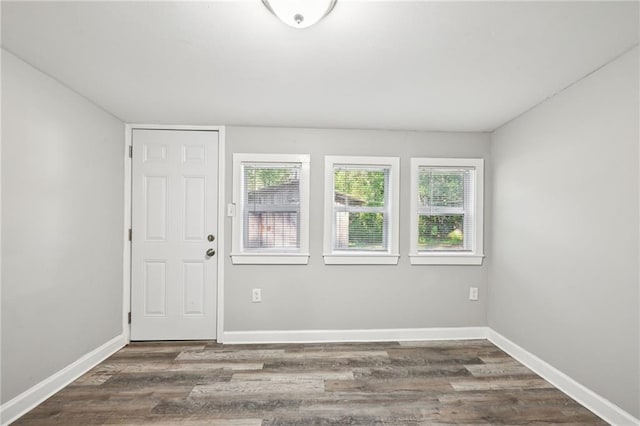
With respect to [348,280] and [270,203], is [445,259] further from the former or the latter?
[270,203]

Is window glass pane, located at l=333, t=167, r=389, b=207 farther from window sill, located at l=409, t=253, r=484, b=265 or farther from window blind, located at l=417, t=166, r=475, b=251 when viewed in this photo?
window sill, located at l=409, t=253, r=484, b=265

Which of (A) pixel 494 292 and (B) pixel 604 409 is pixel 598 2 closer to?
(B) pixel 604 409

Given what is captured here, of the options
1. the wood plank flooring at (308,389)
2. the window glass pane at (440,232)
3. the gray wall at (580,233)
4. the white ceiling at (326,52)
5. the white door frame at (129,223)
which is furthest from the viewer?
the window glass pane at (440,232)

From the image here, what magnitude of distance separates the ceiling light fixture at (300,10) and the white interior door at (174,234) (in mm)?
1946

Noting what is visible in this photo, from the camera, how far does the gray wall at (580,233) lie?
5.74ft

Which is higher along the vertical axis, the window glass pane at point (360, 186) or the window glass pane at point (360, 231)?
the window glass pane at point (360, 186)

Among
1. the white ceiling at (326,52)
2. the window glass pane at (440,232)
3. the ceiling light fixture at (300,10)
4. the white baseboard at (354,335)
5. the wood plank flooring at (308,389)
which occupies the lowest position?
the wood plank flooring at (308,389)

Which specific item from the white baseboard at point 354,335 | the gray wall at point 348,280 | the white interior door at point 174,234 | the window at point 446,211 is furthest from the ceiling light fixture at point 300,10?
the white baseboard at point 354,335

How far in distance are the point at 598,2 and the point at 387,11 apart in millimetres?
969

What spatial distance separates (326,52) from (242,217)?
189 centimetres

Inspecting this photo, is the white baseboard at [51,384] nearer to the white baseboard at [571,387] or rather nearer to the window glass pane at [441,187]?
the window glass pane at [441,187]

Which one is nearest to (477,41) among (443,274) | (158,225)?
(443,274)

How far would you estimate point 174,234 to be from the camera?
3047 mm

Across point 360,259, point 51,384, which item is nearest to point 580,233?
point 360,259
